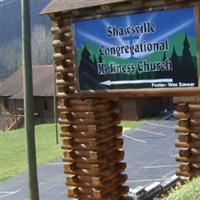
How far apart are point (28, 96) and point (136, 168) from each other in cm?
1689

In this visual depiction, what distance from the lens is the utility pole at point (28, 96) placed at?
11516 mm

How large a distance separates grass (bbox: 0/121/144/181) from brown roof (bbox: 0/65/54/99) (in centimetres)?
648

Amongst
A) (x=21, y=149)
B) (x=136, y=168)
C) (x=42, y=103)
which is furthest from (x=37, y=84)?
(x=136, y=168)

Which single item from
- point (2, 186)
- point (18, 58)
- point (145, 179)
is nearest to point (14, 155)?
point (2, 186)

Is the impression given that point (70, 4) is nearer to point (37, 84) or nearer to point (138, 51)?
point (138, 51)

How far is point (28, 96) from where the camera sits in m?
11.6

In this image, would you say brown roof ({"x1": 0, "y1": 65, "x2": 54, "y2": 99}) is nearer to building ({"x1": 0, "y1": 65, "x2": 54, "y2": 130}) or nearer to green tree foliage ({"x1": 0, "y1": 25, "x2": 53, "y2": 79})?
building ({"x1": 0, "y1": 65, "x2": 54, "y2": 130})

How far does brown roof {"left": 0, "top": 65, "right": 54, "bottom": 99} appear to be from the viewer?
174 ft

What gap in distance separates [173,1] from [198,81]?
1.58 meters

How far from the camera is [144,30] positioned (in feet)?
35.3

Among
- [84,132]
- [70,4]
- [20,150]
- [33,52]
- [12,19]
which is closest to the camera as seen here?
[70,4]

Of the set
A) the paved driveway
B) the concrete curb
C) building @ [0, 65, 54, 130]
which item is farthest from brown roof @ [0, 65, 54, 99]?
the concrete curb

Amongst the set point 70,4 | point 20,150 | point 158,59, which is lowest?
point 20,150

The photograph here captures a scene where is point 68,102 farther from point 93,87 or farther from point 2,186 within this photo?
point 2,186
